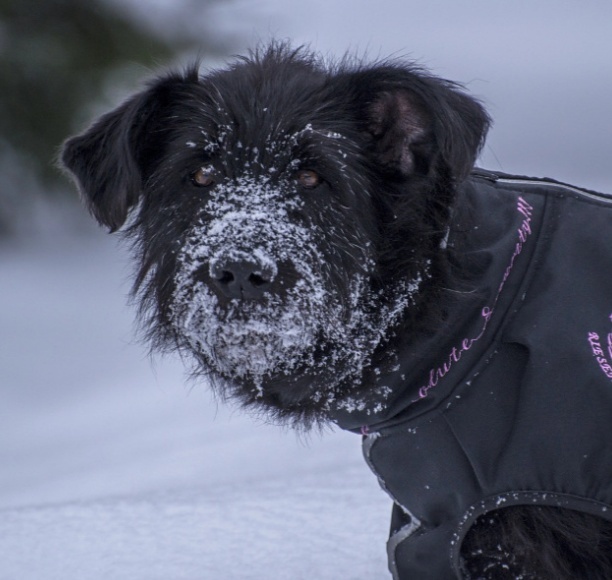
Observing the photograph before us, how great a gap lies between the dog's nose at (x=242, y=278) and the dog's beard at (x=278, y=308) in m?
0.02

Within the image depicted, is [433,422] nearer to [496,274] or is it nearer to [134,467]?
[496,274]

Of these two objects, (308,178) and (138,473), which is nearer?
(308,178)

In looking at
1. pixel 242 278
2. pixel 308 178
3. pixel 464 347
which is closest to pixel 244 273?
pixel 242 278

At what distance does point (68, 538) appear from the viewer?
3.34 metres

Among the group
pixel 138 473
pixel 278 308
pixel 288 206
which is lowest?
pixel 138 473

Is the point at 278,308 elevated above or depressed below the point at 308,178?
below

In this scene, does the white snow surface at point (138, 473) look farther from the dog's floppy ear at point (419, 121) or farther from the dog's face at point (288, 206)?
the dog's floppy ear at point (419, 121)

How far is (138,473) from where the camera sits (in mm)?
4262

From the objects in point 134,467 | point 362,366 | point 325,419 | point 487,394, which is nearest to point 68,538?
point 134,467

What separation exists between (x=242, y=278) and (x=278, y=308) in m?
0.16

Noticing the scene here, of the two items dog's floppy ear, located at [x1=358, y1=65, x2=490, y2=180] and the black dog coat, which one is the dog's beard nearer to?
the black dog coat

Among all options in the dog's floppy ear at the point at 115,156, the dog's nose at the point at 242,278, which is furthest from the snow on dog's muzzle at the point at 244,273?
the dog's floppy ear at the point at 115,156

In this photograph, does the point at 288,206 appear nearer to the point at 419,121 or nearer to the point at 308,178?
the point at 308,178

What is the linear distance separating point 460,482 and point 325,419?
502 mm
